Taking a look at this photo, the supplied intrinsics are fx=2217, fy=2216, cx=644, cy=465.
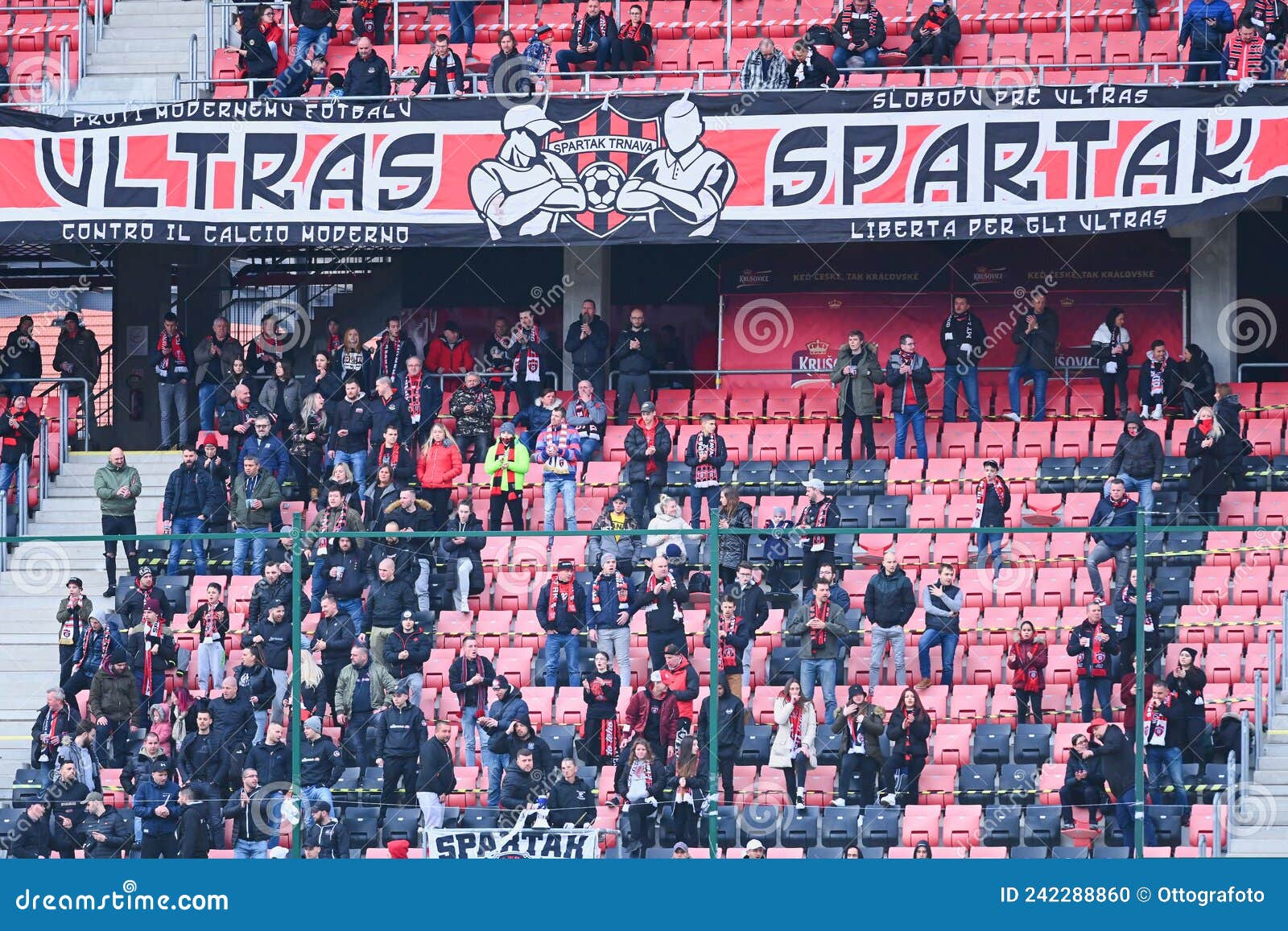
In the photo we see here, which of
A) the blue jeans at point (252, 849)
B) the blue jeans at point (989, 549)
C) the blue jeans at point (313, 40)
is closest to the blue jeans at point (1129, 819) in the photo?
the blue jeans at point (989, 549)

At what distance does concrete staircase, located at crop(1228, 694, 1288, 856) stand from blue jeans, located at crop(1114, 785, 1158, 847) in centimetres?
65

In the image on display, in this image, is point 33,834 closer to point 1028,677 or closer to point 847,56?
point 1028,677

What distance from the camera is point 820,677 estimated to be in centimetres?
1708

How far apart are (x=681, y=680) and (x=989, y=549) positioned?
143 inches

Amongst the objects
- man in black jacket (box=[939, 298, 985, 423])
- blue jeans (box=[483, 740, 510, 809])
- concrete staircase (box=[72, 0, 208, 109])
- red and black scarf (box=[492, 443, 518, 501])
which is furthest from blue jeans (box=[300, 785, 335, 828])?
concrete staircase (box=[72, 0, 208, 109])

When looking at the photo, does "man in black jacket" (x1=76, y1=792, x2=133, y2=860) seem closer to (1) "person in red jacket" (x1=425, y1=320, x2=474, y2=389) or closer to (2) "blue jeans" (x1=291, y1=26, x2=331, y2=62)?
(1) "person in red jacket" (x1=425, y1=320, x2=474, y2=389)

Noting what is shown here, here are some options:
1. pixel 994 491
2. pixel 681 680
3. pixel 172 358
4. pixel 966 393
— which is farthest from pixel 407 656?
pixel 966 393

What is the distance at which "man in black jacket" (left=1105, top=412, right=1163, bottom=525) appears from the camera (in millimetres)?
19453

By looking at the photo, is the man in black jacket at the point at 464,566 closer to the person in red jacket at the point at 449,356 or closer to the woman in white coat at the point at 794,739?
the woman in white coat at the point at 794,739

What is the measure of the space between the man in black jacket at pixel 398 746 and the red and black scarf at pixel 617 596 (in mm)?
1776

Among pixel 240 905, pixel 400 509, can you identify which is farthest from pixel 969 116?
pixel 240 905

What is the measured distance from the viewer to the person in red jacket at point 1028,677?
1698cm

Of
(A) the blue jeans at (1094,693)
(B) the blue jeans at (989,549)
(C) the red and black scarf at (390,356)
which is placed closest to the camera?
(A) the blue jeans at (1094,693)

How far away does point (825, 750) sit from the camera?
648 inches
